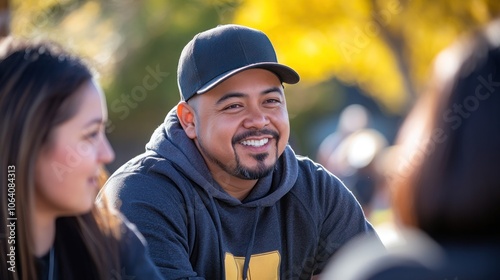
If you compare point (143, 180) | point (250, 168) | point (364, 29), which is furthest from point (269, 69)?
point (364, 29)

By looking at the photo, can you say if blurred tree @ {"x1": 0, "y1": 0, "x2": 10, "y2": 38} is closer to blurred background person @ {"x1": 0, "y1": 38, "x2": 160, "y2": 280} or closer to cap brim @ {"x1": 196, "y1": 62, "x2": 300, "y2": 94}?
cap brim @ {"x1": 196, "y1": 62, "x2": 300, "y2": 94}

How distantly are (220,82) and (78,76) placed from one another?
1.14 m

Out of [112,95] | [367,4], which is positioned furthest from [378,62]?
[112,95]

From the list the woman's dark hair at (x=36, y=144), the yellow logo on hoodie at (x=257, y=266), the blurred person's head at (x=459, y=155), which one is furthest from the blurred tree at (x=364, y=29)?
the blurred person's head at (x=459, y=155)

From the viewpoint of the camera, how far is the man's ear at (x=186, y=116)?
3.67 metres

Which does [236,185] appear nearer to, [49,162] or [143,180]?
[143,180]

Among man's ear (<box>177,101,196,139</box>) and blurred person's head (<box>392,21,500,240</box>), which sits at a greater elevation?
man's ear (<box>177,101,196,139</box>)

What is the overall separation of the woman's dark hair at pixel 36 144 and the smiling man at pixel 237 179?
0.71 m

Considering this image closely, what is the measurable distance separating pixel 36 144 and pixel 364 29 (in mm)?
7375

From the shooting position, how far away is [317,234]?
12.0ft

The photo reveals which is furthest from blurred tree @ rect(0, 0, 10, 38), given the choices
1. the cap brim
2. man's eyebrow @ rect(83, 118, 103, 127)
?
man's eyebrow @ rect(83, 118, 103, 127)

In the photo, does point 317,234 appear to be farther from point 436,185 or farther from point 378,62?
point 378,62

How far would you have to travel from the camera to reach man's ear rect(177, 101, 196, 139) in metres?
3.67

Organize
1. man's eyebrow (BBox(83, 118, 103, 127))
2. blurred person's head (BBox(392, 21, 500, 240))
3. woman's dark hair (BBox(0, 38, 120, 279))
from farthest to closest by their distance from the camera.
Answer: man's eyebrow (BBox(83, 118, 103, 127)) < woman's dark hair (BBox(0, 38, 120, 279)) < blurred person's head (BBox(392, 21, 500, 240))
